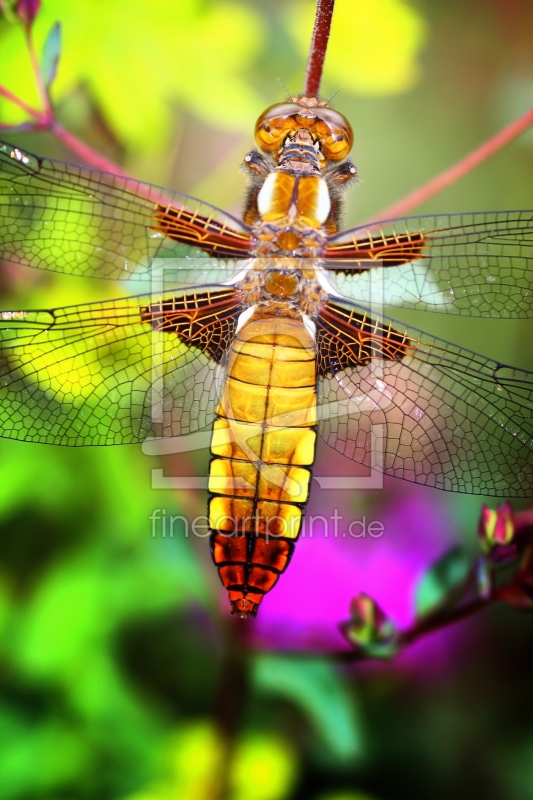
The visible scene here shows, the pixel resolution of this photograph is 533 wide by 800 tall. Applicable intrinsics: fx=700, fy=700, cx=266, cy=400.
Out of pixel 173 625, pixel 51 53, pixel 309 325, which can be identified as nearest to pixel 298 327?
pixel 309 325

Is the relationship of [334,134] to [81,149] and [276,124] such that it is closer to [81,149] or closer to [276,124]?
[276,124]

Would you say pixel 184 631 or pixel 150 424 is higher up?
pixel 150 424

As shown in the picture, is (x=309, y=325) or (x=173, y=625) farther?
(x=173, y=625)

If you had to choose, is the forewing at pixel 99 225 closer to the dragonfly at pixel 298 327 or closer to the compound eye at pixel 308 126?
the dragonfly at pixel 298 327

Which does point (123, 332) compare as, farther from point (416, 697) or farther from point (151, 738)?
point (416, 697)

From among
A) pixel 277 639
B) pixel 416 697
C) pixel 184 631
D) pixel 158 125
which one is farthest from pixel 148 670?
pixel 158 125
